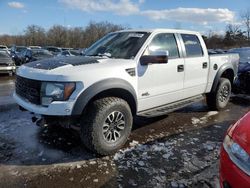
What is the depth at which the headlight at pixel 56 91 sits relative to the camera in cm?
414

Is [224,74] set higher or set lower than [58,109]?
higher

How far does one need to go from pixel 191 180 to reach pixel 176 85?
7.61ft

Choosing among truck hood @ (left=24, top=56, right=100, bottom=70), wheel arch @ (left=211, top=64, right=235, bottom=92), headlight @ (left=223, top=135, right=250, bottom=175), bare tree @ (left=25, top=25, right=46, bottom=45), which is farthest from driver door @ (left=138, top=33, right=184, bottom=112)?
bare tree @ (left=25, top=25, right=46, bottom=45)

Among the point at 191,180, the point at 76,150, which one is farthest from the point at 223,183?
the point at 76,150

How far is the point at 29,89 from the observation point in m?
4.53

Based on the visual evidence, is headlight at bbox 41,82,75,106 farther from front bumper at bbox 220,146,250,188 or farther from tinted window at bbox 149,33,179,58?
front bumper at bbox 220,146,250,188

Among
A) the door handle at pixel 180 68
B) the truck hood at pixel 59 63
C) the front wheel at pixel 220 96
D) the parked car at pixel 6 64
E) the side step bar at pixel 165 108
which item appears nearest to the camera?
the truck hood at pixel 59 63

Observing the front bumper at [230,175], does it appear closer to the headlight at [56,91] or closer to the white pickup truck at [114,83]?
the white pickup truck at [114,83]

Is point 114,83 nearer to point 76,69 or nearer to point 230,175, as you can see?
point 76,69

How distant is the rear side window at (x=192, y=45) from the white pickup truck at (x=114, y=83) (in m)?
0.03

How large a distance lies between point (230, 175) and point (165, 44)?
11.5ft

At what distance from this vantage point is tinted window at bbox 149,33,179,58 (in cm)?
545

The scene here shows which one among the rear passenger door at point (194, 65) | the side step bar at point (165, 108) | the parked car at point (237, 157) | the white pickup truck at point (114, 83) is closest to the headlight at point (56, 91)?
the white pickup truck at point (114, 83)

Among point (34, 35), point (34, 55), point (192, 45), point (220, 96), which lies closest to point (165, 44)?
point (192, 45)
